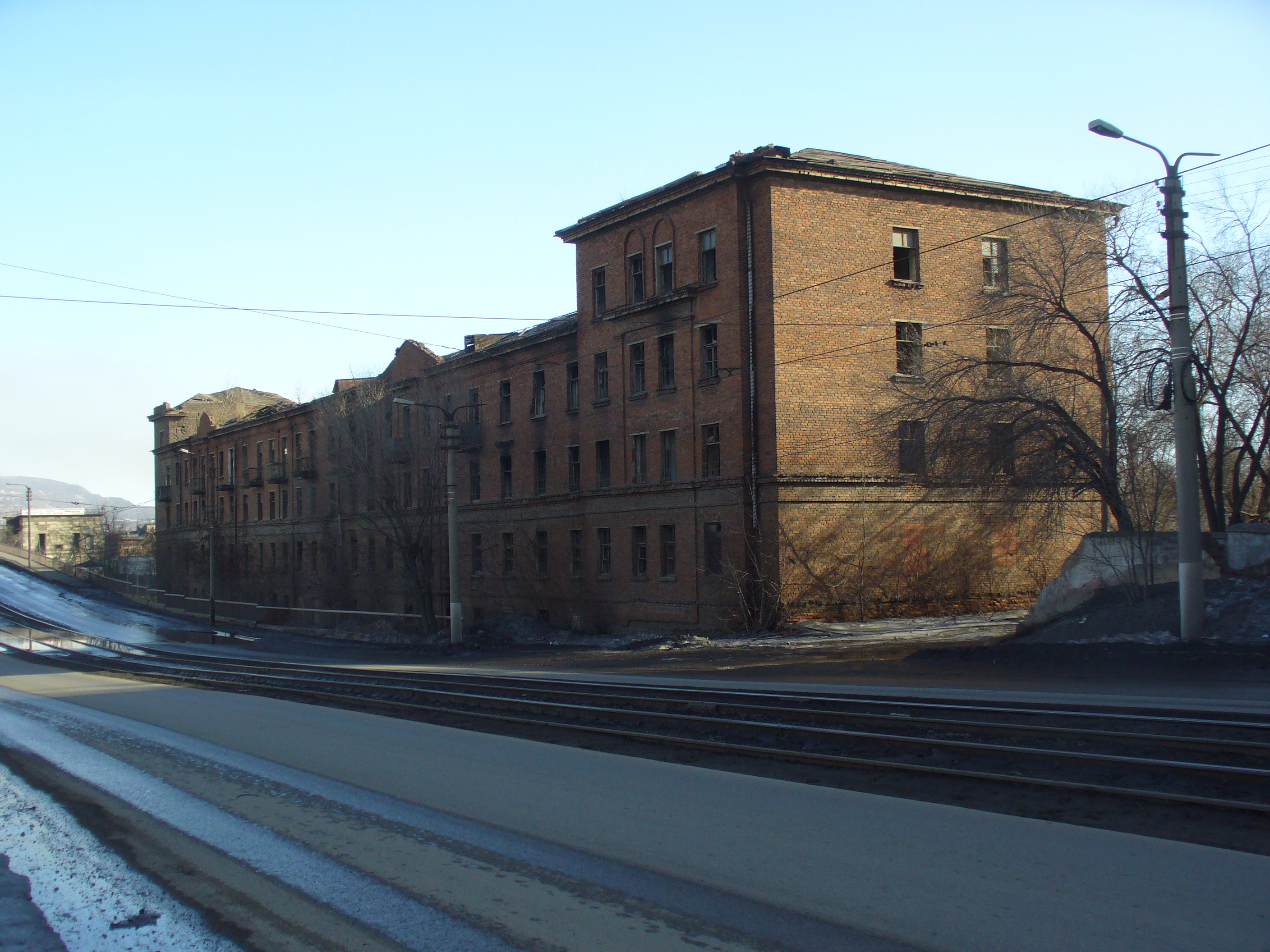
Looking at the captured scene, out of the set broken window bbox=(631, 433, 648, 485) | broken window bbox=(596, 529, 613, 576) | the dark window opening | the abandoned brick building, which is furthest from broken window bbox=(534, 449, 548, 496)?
broken window bbox=(631, 433, 648, 485)

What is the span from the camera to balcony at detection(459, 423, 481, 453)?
43469mm

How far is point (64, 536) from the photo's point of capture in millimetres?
124188

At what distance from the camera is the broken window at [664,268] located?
34.2 meters

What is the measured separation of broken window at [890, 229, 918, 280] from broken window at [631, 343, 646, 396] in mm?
8986

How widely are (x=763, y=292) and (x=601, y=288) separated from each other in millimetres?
8162

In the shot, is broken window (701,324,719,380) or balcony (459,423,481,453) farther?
balcony (459,423,481,453)

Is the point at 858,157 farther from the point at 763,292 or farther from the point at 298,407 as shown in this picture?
the point at 298,407


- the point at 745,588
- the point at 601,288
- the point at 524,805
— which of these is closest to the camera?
the point at 524,805

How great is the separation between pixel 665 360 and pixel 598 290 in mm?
4670

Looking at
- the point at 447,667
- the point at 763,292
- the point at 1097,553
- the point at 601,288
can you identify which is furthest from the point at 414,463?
the point at 1097,553

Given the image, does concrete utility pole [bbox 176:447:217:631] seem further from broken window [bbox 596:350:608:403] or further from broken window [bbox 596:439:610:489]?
broken window [bbox 596:350:608:403]

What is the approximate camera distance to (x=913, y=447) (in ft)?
92.2

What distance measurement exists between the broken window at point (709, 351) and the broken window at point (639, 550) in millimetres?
5977

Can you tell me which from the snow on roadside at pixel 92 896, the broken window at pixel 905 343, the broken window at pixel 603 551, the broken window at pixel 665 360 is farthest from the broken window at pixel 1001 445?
the snow on roadside at pixel 92 896
